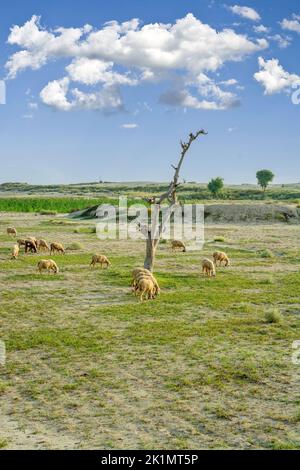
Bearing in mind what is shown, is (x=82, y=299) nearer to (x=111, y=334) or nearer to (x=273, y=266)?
(x=111, y=334)

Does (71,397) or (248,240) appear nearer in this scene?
(71,397)

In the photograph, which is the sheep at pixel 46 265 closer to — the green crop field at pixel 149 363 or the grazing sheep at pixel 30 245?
the green crop field at pixel 149 363

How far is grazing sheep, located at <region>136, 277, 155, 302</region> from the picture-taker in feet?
66.3

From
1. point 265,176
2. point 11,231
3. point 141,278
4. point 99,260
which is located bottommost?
point 99,260

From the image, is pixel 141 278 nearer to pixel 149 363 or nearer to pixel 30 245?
pixel 149 363

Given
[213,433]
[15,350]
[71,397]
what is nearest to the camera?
[213,433]

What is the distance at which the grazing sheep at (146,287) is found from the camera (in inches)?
795

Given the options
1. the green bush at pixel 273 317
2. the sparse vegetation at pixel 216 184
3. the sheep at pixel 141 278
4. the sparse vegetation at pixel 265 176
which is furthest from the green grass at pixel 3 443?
the sparse vegetation at pixel 265 176

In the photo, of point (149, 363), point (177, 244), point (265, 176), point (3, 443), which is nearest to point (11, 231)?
point (177, 244)

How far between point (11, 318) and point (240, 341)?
7.54 m

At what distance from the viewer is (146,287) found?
20250 millimetres

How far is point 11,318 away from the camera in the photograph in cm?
1741
